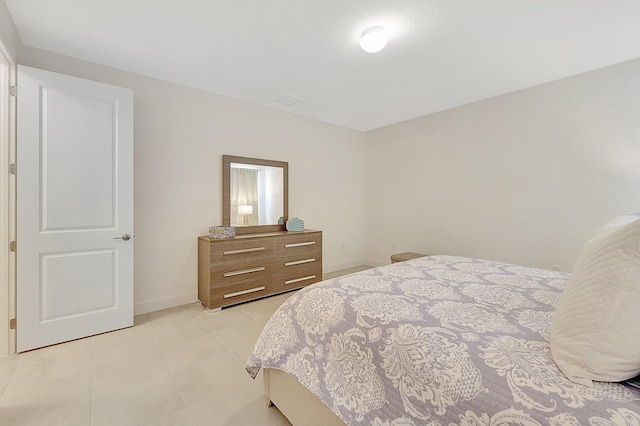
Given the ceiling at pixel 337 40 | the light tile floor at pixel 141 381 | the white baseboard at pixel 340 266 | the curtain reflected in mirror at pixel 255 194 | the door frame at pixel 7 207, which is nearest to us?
the light tile floor at pixel 141 381

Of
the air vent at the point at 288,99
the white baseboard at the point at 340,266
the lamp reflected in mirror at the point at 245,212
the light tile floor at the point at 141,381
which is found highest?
the air vent at the point at 288,99

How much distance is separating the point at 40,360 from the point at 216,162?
230 cm

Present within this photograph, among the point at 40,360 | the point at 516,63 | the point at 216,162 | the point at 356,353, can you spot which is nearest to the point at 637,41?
the point at 516,63

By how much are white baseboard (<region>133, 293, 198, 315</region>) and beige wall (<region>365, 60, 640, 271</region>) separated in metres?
3.13

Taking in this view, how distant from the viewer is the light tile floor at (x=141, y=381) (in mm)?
1509

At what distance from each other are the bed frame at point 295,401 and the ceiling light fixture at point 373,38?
7.64 feet

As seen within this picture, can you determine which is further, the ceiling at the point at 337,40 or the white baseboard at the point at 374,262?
the white baseboard at the point at 374,262

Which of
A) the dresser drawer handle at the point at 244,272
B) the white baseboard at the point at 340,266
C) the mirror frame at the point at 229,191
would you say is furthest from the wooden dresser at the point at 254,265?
the white baseboard at the point at 340,266

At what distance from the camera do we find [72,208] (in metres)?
2.29

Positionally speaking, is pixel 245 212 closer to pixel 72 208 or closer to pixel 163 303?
pixel 163 303

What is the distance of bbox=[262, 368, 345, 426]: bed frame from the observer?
1.17m

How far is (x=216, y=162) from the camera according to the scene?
3.32 metres

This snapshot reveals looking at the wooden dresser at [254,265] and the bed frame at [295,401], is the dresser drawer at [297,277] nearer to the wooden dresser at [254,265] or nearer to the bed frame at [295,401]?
the wooden dresser at [254,265]

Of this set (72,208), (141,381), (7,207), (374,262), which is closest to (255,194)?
(72,208)
